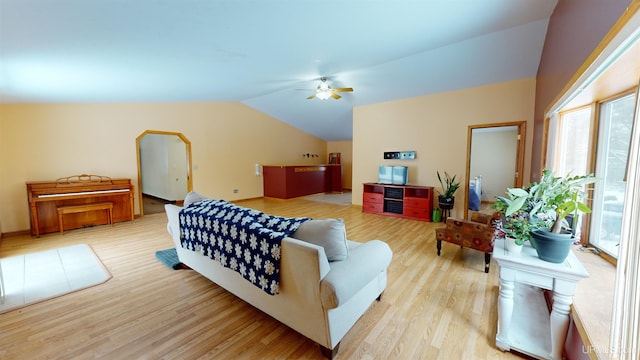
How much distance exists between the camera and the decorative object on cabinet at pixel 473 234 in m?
2.82

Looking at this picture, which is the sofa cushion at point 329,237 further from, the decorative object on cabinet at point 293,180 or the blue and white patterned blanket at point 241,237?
the decorative object on cabinet at point 293,180

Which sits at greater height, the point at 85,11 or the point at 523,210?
the point at 85,11

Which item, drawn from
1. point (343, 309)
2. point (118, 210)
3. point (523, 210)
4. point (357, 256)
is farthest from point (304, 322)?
point (118, 210)

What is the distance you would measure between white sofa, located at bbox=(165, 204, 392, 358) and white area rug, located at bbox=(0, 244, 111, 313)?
2.09 m

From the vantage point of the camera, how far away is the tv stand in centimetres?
516

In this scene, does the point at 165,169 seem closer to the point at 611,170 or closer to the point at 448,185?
the point at 448,185

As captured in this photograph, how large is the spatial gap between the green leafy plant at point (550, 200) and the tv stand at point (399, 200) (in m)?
3.45

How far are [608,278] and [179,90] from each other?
20.1ft

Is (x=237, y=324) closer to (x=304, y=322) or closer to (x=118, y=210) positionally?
(x=304, y=322)

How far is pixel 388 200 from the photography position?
5.66 m

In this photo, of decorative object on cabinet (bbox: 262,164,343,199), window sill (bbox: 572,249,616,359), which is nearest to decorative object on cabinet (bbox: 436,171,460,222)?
window sill (bbox: 572,249,616,359)

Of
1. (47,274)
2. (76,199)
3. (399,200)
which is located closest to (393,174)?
(399,200)

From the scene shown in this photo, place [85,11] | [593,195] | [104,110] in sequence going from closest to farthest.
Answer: [85,11] → [593,195] → [104,110]

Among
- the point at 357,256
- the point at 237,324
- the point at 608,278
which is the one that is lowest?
the point at 237,324
